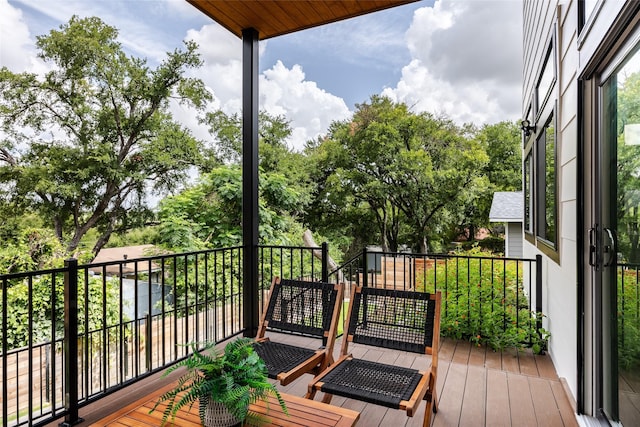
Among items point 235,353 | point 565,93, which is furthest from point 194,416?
point 565,93

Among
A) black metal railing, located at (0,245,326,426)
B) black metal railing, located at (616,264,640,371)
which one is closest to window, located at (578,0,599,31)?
black metal railing, located at (616,264,640,371)

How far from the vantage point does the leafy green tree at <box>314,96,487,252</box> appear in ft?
39.9

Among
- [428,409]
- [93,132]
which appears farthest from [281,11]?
[93,132]

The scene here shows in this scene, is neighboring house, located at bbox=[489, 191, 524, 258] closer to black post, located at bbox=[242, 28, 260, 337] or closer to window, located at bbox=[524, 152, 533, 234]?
window, located at bbox=[524, 152, 533, 234]

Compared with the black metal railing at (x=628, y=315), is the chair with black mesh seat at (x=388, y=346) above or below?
below

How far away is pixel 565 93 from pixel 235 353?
2.52m

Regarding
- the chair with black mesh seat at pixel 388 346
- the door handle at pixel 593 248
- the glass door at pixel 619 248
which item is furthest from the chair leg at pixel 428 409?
the door handle at pixel 593 248

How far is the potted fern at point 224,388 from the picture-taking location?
1363 millimetres

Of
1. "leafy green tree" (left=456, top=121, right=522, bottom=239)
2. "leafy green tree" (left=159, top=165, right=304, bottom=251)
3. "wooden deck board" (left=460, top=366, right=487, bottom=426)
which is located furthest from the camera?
"leafy green tree" (left=456, top=121, right=522, bottom=239)

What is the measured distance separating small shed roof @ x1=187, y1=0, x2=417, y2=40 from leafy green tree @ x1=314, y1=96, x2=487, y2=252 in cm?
888

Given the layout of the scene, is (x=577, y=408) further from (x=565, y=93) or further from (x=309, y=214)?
(x=309, y=214)

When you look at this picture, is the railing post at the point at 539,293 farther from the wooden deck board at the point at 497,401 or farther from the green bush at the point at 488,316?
the wooden deck board at the point at 497,401

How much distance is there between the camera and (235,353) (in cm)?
155

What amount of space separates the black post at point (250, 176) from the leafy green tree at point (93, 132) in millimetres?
5910
